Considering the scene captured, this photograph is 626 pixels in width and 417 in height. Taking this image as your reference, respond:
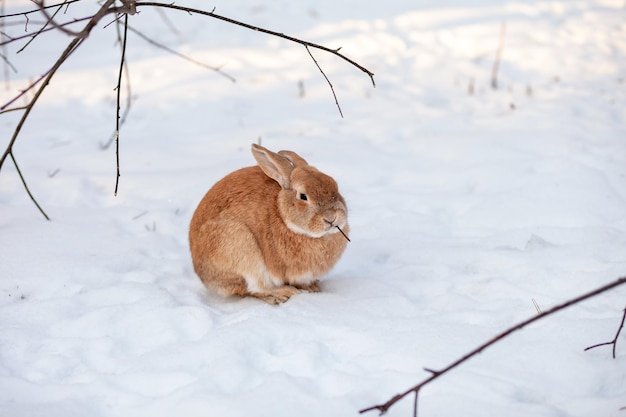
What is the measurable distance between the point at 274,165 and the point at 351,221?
3.72ft

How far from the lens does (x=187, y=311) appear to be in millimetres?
3506

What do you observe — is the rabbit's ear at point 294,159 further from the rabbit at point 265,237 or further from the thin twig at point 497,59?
the thin twig at point 497,59

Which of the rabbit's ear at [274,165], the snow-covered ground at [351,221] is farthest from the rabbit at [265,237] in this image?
the snow-covered ground at [351,221]

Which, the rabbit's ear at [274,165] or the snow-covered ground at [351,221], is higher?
the rabbit's ear at [274,165]

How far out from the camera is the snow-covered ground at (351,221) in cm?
288

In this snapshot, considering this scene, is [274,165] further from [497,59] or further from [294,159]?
[497,59]

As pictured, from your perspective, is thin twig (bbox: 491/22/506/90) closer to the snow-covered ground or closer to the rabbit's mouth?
the snow-covered ground

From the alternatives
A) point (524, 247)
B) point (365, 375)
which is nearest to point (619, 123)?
point (524, 247)

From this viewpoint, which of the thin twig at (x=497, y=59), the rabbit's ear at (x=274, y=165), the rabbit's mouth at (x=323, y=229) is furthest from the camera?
the thin twig at (x=497, y=59)

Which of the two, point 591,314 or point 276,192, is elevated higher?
point 276,192

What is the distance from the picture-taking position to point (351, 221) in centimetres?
471

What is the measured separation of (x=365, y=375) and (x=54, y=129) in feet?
14.0

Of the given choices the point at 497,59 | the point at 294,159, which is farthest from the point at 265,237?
the point at 497,59

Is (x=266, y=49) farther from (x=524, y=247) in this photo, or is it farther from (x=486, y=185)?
(x=524, y=247)
